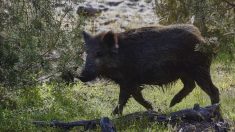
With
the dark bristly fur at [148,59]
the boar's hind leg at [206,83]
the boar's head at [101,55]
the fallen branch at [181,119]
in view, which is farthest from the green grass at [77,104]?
the boar's head at [101,55]

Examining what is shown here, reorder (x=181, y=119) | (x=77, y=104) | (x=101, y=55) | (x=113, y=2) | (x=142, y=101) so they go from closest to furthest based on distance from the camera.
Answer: (x=181, y=119) → (x=101, y=55) → (x=142, y=101) → (x=77, y=104) → (x=113, y=2)

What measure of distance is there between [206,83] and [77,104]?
2.31 m

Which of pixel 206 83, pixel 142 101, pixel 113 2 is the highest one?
pixel 113 2

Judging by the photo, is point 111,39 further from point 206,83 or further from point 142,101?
point 206,83

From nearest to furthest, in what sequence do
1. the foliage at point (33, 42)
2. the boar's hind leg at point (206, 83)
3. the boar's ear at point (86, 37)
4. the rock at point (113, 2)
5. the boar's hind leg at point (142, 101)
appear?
the foliage at point (33, 42) < the boar's hind leg at point (206, 83) < the boar's hind leg at point (142, 101) < the boar's ear at point (86, 37) < the rock at point (113, 2)

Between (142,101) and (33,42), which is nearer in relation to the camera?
(33,42)

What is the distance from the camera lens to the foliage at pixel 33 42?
29.2 ft

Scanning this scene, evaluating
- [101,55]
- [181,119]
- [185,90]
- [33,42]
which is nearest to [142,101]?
[185,90]

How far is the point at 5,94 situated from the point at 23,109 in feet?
1.28

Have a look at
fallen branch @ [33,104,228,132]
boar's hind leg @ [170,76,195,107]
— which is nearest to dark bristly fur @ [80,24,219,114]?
boar's hind leg @ [170,76,195,107]

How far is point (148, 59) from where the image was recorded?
951cm

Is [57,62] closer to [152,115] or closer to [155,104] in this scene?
[155,104]

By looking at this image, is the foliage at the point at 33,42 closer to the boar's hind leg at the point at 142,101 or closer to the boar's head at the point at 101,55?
the boar's head at the point at 101,55

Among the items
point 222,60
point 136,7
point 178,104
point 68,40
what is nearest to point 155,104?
point 178,104
